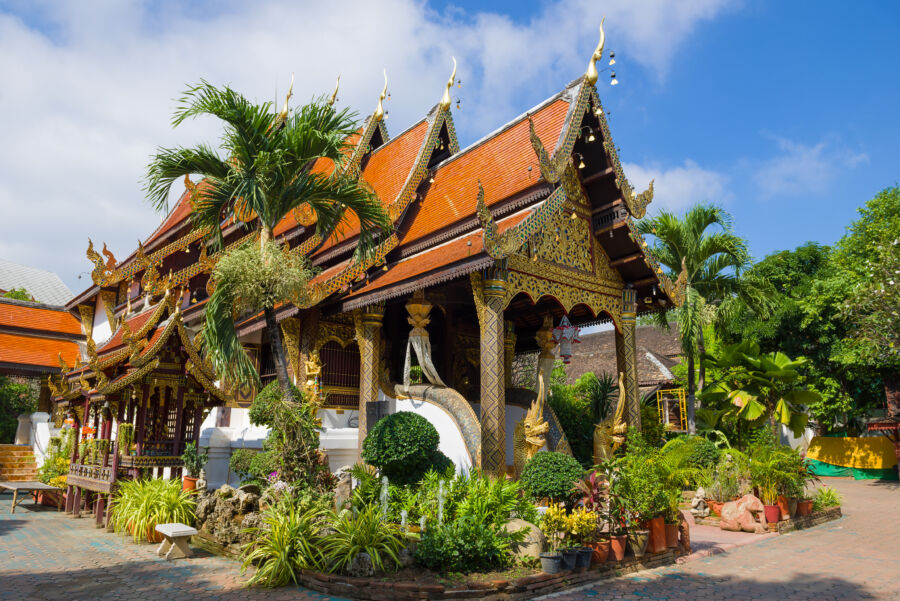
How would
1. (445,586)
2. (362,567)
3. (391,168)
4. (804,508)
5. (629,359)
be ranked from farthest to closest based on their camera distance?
(391,168)
(629,359)
(804,508)
(362,567)
(445,586)

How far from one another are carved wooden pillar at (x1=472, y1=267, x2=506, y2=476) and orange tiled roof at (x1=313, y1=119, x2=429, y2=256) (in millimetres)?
3812

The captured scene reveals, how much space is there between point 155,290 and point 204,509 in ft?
17.8

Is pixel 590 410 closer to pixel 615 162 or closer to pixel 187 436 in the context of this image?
pixel 615 162

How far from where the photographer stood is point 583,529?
6.45m

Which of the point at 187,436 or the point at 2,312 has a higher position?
the point at 2,312

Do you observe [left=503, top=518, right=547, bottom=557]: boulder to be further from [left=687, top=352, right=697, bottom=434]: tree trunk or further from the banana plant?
[left=687, top=352, right=697, bottom=434]: tree trunk

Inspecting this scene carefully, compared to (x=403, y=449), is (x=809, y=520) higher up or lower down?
lower down

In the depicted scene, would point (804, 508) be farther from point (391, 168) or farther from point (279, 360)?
point (391, 168)

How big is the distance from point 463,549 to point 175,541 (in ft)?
11.9

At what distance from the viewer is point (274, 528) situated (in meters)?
6.41

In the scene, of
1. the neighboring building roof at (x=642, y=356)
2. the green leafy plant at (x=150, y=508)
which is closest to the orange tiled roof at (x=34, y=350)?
the green leafy plant at (x=150, y=508)

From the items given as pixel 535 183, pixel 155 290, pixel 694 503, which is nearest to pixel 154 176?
pixel 155 290

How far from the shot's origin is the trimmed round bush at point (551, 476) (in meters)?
7.11

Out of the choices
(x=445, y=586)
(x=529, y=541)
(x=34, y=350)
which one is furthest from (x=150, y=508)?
(x=34, y=350)
